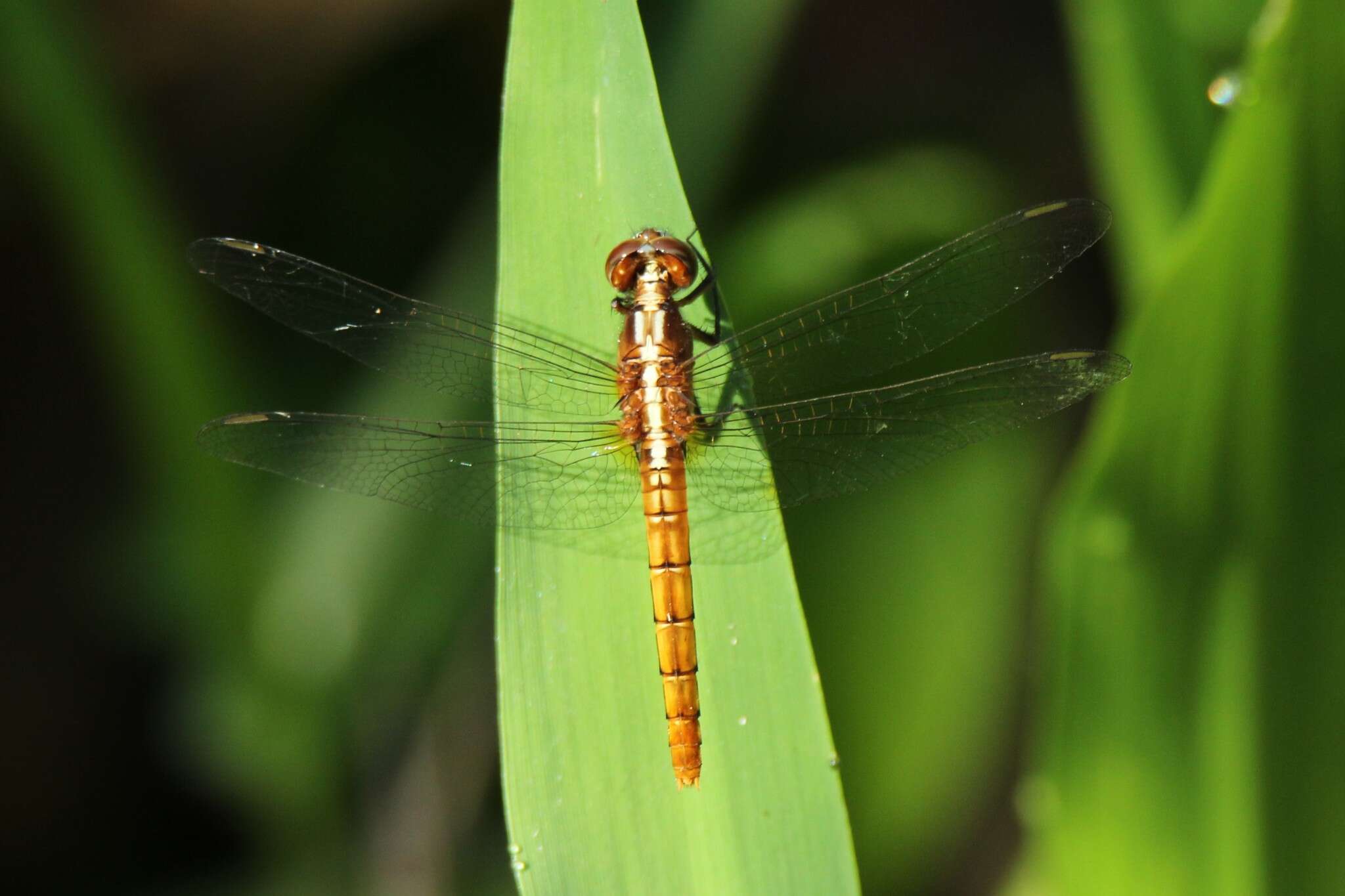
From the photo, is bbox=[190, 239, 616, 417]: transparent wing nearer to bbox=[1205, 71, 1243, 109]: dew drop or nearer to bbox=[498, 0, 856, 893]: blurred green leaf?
bbox=[498, 0, 856, 893]: blurred green leaf

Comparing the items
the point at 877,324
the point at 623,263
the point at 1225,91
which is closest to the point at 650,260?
the point at 623,263

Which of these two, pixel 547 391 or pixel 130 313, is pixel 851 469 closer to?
pixel 547 391

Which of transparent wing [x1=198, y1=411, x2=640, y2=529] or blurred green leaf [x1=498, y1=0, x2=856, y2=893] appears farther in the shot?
transparent wing [x1=198, y1=411, x2=640, y2=529]

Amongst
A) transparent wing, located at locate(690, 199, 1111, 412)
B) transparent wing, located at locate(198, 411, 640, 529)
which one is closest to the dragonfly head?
transparent wing, located at locate(690, 199, 1111, 412)

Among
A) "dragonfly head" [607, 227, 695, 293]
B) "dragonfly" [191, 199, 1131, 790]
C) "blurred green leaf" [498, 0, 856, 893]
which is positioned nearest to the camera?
"blurred green leaf" [498, 0, 856, 893]

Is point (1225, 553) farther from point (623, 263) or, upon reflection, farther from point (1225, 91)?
point (623, 263)

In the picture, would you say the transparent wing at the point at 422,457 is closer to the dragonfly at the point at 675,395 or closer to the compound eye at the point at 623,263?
the dragonfly at the point at 675,395

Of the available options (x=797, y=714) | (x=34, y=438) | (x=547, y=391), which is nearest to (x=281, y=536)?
(x=34, y=438)
